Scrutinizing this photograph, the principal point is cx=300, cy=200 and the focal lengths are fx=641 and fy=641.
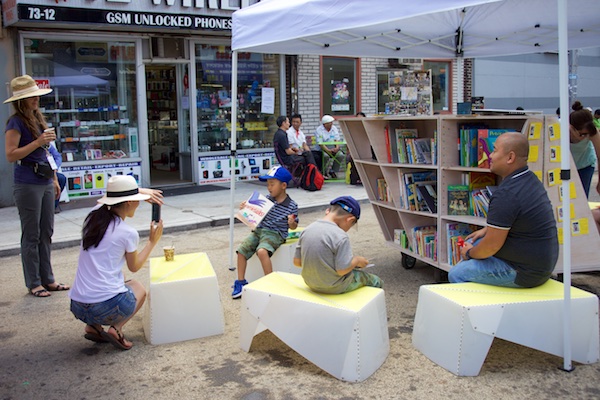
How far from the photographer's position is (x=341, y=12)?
18.1ft

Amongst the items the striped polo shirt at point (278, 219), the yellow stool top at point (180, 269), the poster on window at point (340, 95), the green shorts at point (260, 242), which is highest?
the poster on window at point (340, 95)

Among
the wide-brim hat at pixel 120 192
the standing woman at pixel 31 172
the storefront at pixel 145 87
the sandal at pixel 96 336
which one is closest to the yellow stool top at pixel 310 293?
the wide-brim hat at pixel 120 192

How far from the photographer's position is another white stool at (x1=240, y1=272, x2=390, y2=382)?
14.0 feet

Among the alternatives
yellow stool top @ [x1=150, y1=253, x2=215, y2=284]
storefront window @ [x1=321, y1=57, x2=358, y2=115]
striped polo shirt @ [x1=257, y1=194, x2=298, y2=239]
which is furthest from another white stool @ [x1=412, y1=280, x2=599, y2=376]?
storefront window @ [x1=321, y1=57, x2=358, y2=115]

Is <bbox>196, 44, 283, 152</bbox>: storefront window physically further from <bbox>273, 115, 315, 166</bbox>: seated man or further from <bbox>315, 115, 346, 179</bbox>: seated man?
<bbox>273, 115, 315, 166</bbox>: seated man

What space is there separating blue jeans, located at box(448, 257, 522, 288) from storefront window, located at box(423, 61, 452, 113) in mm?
13619

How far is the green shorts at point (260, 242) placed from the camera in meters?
6.11

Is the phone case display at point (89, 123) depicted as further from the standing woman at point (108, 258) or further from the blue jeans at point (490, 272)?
the blue jeans at point (490, 272)

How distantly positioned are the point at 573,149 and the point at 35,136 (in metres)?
5.66

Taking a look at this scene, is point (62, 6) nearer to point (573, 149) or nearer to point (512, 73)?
point (573, 149)

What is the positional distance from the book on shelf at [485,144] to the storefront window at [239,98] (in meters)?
8.70

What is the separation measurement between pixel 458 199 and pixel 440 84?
41.8 ft

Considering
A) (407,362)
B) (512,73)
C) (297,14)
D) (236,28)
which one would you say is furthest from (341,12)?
(512,73)

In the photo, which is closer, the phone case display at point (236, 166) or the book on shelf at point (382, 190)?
the book on shelf at point (382, 190)
